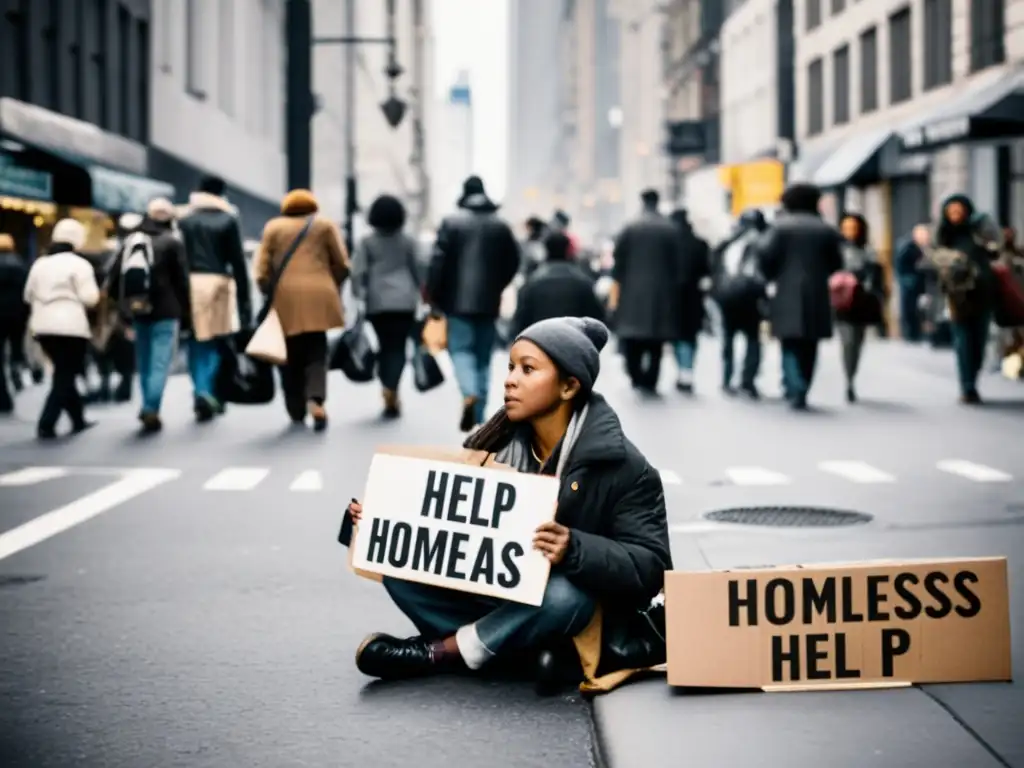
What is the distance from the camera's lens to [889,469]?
12523 millimetres

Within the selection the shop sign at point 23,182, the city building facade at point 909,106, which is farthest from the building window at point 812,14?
the shop sign at point 23,182

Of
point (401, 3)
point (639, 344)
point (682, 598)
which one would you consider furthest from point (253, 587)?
point (401, 3)

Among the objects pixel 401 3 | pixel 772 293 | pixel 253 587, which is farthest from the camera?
pixel 401 3

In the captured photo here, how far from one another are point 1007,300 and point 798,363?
1930mm

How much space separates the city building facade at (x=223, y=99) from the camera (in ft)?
143

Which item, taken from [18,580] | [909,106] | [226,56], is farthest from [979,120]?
[226,56]

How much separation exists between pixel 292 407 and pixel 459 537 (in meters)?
10.5

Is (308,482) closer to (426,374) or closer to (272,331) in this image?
(272,331)

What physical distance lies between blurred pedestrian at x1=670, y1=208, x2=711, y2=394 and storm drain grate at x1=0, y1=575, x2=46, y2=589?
39.2 feet

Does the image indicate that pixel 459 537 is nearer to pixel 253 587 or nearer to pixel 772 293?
pixel 253 587

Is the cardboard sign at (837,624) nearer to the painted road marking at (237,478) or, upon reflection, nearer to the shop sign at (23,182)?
the painted road marking at (237,478)

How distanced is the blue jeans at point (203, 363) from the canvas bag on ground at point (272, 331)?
1069mm

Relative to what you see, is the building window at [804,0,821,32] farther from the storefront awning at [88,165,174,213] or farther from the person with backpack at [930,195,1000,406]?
the person with backpack at [930,195,1000,406]

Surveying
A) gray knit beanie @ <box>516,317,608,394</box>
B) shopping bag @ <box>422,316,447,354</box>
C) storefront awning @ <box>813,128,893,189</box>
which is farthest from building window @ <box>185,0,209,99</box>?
gray knit beanie @ <box>516,317,608,394</box>
